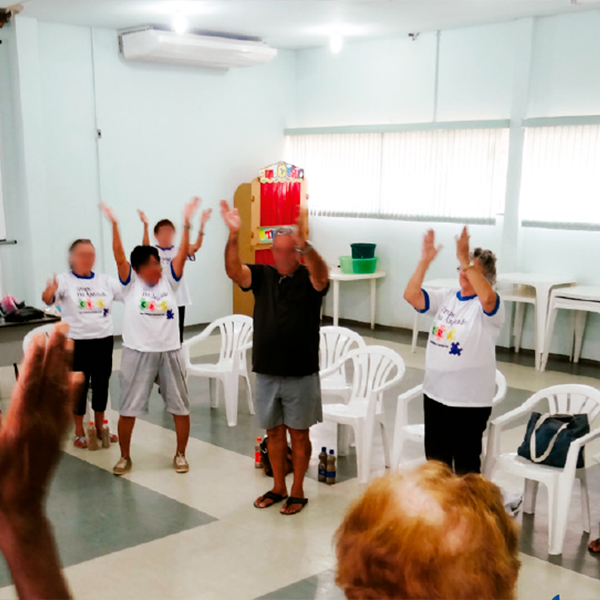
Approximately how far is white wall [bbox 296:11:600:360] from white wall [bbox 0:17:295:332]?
38.8 inches

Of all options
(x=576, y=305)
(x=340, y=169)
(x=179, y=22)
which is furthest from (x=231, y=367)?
(x=340, y=169)

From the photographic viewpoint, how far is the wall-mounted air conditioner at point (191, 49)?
7.92 meters

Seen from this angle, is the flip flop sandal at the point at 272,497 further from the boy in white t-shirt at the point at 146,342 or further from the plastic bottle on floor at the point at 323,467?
the boy in white t-shirt at the point at 146,342

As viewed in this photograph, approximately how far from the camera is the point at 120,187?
848 centimetres

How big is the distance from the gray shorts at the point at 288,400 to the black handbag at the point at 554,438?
116 cm

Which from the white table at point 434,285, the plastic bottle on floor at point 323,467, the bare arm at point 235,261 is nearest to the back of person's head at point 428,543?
the bare arm at point 235,261

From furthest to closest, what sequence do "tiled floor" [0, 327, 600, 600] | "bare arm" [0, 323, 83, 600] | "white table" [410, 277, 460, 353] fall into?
"white table" [410, 277, 460, 353], "tiled floor" [0, 327, 600, 600], "bare arm" [0, 323, 83, 600]

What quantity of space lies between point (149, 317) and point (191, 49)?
4732 mm

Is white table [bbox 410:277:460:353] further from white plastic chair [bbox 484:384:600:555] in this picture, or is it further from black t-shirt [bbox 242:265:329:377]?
black t-shirt [bbox 242:265:329:377]

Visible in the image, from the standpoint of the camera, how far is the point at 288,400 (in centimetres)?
399

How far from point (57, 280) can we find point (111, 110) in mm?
4013

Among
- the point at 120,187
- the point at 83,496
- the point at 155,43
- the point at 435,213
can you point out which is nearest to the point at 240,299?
the point at 120,187

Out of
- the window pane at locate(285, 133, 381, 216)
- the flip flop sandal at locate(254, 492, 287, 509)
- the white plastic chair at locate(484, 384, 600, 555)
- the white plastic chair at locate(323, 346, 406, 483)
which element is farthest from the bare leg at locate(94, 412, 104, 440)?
the window pane at locate(285, 133, 381, 216)

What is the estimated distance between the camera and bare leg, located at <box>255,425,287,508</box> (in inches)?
162
